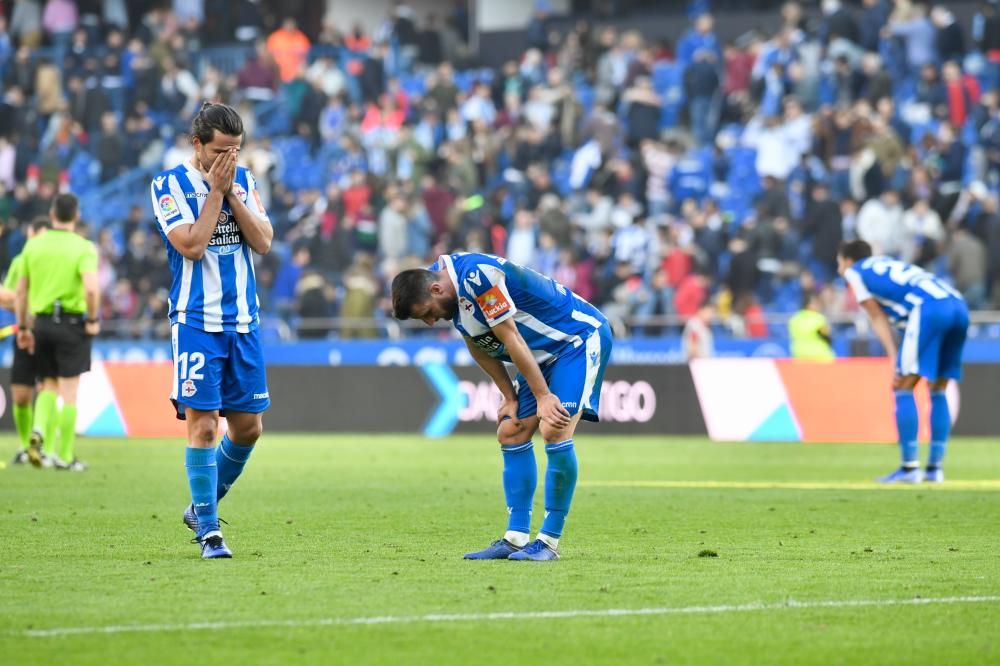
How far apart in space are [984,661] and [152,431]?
19.4 m

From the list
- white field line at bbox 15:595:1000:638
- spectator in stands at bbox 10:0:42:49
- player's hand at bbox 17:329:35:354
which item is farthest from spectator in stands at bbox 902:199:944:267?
spectator in stands at bbox 10:0:42:49

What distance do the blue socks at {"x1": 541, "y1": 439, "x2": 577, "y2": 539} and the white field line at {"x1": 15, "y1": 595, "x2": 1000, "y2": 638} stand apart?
187 centimetres

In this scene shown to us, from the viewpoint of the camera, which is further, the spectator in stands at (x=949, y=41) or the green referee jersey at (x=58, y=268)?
the spectator in stands at (x=949, y=41)

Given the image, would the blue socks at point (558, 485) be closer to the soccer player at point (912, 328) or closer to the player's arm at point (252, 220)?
the player's arm at point (252, 220)

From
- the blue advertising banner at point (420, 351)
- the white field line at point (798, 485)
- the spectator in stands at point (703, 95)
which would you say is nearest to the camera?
the white field line at point (798, 485)

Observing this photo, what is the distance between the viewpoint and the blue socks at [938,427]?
15031mm

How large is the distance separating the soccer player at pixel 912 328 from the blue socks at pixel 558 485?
21.7ft

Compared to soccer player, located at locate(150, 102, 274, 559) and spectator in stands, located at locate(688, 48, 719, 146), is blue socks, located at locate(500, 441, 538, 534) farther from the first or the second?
spectator in stands, located at locate(688, 48, 719, 146)

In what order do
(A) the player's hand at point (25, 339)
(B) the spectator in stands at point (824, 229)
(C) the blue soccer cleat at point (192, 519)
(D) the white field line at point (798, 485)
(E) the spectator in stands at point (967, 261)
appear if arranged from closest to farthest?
1. (C) the blue soccer cleat at point (192, 519)
2. (D) the white field line at point (798, 485)
3. (A) the player's hand at point (25, 339)
4. (E) the spectator in stands at point (967, 261)
5. (B) the spectator in stands at point (824, 229)

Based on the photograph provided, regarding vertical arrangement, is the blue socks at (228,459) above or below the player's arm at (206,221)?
below

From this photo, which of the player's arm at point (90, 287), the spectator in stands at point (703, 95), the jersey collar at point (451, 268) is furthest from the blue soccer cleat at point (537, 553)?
the spectator in stands at point (703, 95)

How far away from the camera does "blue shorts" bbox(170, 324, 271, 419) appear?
8914 mm

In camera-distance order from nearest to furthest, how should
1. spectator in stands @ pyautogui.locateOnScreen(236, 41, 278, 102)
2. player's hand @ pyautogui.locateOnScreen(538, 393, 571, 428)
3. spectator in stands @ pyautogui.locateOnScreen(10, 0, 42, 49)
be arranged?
player's hand @ pyautogui.locateOnScreen(538, 393, 571, 428) < spectator in stands @ pyautogui.locateOnScreen(236, 41, 278, 102) < spectator in stands @ pyautogui.locateOnScreen(10, 0, 42, 49)

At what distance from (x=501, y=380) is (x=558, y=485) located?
1.98ft
